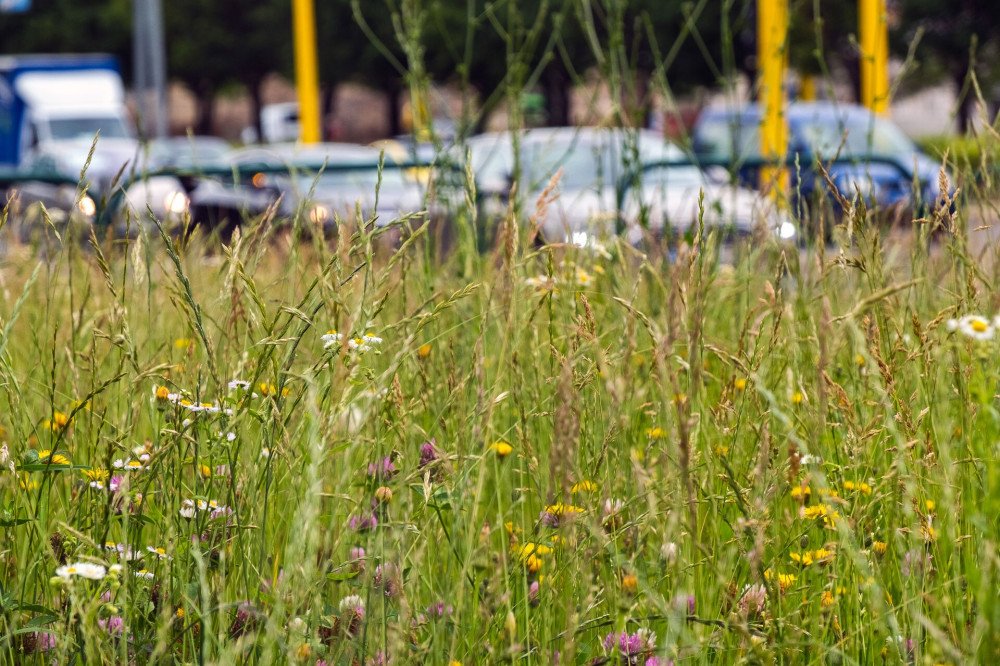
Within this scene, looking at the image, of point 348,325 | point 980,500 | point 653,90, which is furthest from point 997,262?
point 348,325

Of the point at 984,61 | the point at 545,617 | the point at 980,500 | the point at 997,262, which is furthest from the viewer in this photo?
the point at 984,61

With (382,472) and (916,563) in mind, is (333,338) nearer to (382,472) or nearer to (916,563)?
(382,472)

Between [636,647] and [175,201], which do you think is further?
[175,201]

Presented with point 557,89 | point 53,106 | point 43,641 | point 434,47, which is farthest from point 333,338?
point 434,47

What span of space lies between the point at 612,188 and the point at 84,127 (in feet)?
60.9

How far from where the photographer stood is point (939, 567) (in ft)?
4.85

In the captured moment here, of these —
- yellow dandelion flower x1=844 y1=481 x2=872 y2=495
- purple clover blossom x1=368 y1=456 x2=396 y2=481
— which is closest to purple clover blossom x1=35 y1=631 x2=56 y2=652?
purple clover blossom x1=368 y1=456 x2=396 y2=481

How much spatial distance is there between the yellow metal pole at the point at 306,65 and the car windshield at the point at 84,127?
514 centimetres

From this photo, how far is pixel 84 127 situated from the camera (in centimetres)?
2264

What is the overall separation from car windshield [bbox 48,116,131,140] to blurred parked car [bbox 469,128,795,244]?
1325 centimetres

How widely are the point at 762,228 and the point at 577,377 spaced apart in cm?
103

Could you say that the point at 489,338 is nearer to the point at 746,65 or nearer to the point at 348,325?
the point at 348,325

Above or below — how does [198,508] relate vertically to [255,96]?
below

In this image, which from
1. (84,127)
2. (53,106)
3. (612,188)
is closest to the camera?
(612,188)
